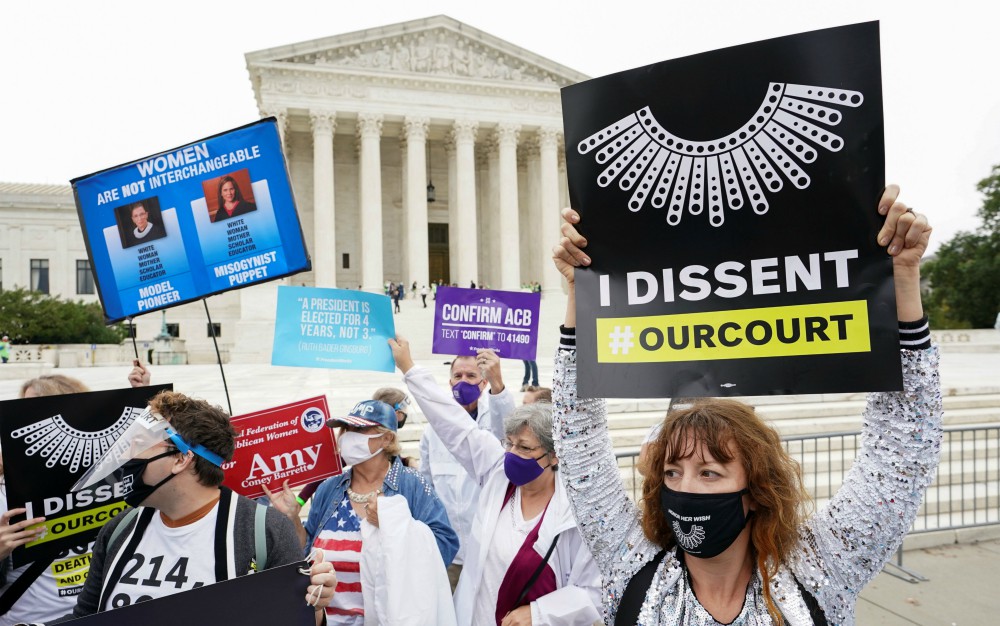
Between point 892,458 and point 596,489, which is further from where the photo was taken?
point 596,489

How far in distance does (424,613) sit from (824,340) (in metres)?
1.97

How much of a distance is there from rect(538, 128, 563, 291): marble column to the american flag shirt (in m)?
40.9

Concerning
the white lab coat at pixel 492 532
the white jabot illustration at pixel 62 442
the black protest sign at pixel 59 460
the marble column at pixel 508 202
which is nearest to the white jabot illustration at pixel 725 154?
the white lab coat at pixel 492 532

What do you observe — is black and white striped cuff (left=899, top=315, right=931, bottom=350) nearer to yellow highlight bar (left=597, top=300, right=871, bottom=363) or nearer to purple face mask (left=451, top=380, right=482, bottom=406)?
yellow highlight bar (left=597, top=300, right=871, bottom=363)

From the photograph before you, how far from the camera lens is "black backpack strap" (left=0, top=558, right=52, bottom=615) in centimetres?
288

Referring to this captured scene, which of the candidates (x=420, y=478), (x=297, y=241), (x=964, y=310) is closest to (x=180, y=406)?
(x=420, y=478)

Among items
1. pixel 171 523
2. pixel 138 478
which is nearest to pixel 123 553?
pixel 171 523

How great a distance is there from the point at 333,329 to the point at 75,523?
2.05 metres

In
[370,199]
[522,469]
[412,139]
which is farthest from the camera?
[412,139]

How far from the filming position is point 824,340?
1.88 m

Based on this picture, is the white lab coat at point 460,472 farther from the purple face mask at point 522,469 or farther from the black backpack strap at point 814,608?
the black backpack strap at point 814,608

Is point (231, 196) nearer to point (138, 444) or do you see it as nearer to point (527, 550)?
point (138, 444)

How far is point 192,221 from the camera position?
4.23 m

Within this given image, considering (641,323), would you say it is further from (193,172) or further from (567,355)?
(193,172)
